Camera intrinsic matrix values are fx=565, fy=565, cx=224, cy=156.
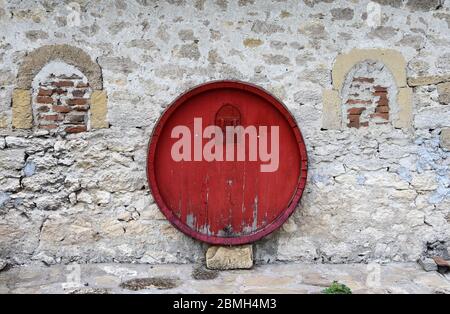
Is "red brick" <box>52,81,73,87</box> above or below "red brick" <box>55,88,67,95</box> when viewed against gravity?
above

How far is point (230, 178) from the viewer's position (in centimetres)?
464

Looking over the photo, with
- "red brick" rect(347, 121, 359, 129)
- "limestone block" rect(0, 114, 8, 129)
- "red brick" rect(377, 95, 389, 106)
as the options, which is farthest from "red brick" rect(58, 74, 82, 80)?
"red brick" rect(377, 95, 389, 106)

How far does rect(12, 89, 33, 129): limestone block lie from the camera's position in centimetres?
450

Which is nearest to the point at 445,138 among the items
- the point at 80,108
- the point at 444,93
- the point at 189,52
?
the point at 444,93

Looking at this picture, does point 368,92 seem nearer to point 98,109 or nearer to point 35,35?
point 98,109

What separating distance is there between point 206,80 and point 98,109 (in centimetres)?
91

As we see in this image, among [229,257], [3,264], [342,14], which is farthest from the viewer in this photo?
[342,14]

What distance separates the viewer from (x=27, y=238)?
4574mm

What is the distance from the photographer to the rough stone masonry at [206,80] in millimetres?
4543

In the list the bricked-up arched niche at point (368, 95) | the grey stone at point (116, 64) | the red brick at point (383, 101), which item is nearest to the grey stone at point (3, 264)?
the grey stone at point (116, 64)

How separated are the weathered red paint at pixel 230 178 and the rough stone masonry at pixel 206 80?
0.14m

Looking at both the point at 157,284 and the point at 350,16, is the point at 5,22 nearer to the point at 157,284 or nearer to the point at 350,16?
the point at 157,284

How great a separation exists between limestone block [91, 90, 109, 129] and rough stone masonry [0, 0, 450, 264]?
0.05 ft

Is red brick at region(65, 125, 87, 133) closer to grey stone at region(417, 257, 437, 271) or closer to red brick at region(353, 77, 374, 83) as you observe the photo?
red brick at region(353, 77, 374, 83)
